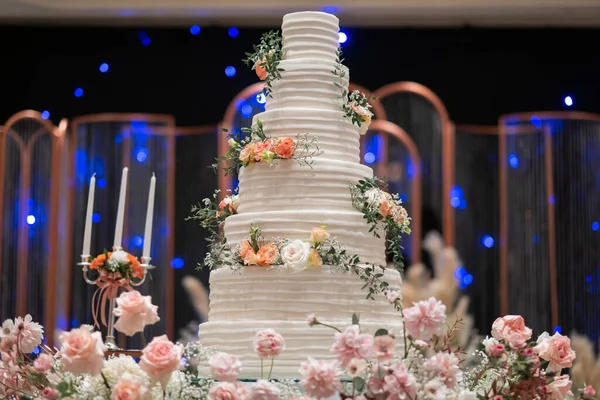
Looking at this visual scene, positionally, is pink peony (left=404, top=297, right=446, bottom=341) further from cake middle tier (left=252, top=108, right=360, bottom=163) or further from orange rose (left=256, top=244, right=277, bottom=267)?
cake middle tier (left=252, top=108, right=360, bottom=163)

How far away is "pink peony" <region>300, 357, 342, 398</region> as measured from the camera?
3.00m

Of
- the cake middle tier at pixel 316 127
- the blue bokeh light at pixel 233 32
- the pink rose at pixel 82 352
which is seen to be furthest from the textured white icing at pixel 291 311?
the blue bokeh light at pixel 233 32

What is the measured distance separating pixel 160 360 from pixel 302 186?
62.5 inches

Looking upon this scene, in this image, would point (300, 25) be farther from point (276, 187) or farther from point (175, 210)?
point (175, 210)

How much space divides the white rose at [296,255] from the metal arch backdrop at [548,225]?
14.3 ft

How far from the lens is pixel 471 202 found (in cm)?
843

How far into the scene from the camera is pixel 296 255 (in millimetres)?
4191

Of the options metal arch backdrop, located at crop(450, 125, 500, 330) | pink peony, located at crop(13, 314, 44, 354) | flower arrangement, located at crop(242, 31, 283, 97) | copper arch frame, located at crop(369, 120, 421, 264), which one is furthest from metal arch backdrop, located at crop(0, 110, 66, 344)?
pink peony, located at crop(13, 314, 44, 354)

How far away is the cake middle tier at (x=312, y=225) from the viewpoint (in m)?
4.38

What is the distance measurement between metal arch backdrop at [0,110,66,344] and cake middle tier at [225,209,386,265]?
4422mm

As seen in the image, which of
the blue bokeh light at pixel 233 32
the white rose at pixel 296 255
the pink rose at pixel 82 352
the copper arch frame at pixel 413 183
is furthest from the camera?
the blue bokeh light at pixel 233 32

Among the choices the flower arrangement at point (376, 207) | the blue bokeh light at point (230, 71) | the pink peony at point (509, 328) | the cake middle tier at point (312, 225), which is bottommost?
the pink peony at point (509, 328)

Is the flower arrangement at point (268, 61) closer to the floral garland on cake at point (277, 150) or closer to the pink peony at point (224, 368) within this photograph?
the floral garland on cake at point (277, 150)

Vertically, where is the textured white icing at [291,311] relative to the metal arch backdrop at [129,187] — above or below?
below
